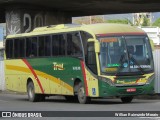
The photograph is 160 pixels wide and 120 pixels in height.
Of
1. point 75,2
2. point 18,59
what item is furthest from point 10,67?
point 75,2

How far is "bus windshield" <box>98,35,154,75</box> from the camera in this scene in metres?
21.4

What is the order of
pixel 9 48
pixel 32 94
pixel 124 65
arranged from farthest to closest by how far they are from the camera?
pixel 9 48 < pixel 32 94 < pixel 124 65

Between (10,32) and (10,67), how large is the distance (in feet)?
27.3

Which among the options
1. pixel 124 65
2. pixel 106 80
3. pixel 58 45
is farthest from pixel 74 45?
pixel 124 65

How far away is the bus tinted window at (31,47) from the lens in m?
26.1

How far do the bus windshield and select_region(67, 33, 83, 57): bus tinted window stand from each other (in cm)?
122

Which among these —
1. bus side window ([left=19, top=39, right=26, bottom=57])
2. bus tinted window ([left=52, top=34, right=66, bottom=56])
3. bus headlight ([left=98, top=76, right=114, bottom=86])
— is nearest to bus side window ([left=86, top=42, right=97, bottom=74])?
bus headlight ([left=98, top=76, right=114, bottom=86])

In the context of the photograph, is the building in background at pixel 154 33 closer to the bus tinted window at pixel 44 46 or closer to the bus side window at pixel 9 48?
the bus side window at pixel 9 48

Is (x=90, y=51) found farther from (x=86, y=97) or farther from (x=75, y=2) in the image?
(x=75, y=2)

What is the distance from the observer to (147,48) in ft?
72.6

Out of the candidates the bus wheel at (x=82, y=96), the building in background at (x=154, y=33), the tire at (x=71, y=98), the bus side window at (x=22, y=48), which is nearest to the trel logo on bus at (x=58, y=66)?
the bus wheel at (x=82, y=96)

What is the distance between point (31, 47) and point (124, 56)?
21.0 ft

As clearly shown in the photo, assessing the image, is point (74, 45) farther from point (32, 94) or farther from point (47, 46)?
point (32, 94)

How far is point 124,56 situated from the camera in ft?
70.7
